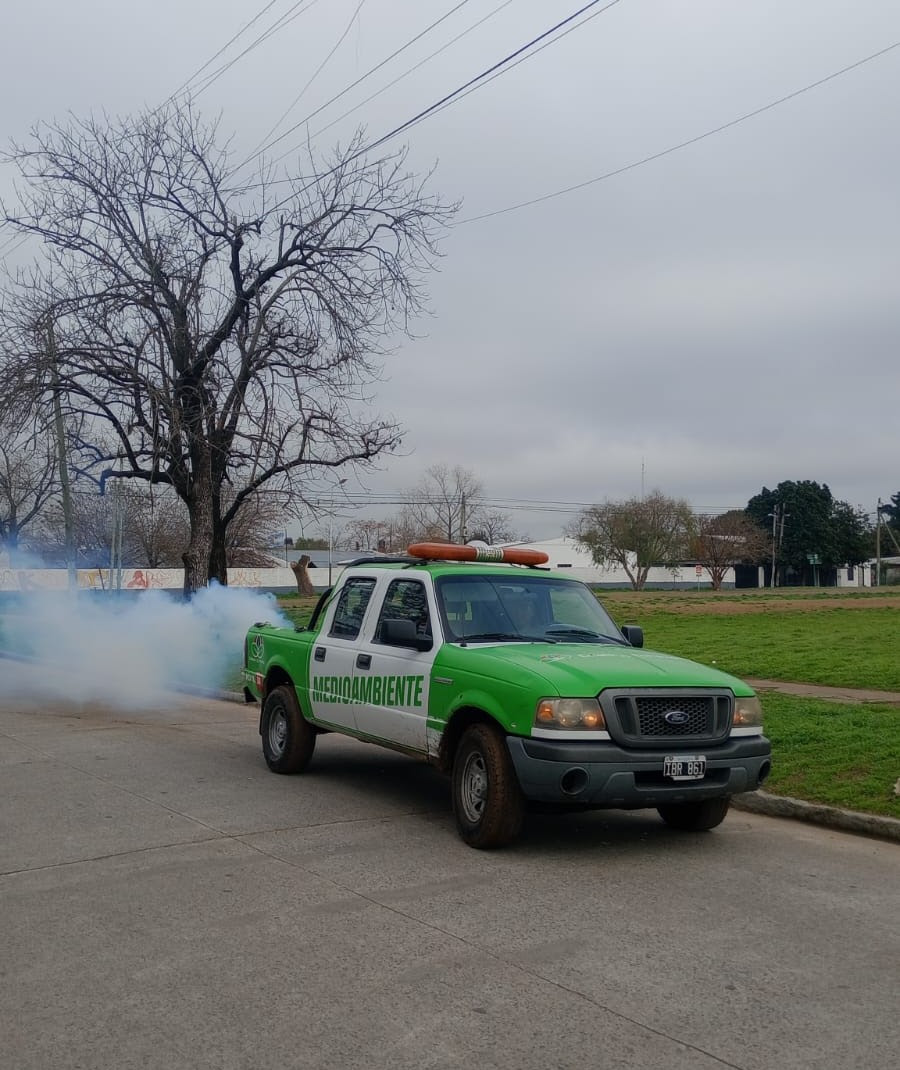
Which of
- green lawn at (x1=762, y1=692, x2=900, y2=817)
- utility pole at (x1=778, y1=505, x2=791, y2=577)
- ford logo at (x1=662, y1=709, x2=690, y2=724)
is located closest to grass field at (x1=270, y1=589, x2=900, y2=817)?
green lawn at (x1=762, y1=692, x2=900, y2=817)

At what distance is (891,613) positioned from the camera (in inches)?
1403

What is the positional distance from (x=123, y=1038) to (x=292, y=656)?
6.01 m

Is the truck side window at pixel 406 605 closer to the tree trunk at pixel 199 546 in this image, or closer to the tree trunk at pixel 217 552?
the tree trunk at pixel 199 546

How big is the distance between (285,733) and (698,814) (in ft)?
13.1

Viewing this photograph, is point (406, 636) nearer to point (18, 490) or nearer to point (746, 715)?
point (746, 715)

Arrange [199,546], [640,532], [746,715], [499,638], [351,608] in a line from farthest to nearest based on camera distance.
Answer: [640,532] < [199,546] < [351,608] < [499,638] < [746,715]

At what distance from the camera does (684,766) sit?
707cm

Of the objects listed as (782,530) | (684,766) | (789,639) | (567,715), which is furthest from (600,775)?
(782,530)

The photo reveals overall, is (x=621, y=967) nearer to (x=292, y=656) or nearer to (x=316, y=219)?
(x=292, y=656)

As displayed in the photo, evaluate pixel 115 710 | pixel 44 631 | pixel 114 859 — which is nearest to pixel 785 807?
pixel 114 859

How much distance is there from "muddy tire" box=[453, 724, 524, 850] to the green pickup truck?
1 cm

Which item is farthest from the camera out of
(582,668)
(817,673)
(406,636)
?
(817,673)

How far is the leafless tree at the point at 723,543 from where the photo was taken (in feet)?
298

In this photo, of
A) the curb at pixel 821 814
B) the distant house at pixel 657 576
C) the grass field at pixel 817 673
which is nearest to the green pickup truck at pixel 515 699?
the curb at pixel 821 814
